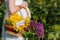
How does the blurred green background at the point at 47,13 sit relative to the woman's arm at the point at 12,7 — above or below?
below

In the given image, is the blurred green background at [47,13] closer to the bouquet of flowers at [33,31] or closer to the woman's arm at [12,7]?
the bouquet of flowers at [33,31]

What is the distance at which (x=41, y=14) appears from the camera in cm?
318

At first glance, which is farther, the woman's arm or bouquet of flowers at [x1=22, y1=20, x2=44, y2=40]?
bouquet of flowers at [x1=22, y1=20, x2=44, y2=40]

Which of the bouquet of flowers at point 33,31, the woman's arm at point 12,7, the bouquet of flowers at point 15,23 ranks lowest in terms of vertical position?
the bouquet of flowers at point 33,31

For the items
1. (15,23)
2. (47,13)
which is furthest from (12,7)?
(47,13)

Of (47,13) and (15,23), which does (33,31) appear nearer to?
(15,23)

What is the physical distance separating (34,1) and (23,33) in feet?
2.74

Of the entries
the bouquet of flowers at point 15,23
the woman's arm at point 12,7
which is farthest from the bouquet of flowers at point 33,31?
the woman's arm at point 12,7

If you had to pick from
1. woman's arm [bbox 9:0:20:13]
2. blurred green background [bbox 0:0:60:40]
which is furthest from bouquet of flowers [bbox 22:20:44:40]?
blurred green background [bbox 0:0:60:40]

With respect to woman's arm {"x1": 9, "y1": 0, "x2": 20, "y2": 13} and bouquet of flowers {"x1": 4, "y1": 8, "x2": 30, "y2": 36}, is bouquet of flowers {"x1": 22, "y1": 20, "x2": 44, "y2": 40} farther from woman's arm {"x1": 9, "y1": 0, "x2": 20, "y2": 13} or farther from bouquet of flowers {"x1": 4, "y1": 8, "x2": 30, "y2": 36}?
woman's arm {"x1": 9, "y1": 0, "x2": 20, "y2": 13}

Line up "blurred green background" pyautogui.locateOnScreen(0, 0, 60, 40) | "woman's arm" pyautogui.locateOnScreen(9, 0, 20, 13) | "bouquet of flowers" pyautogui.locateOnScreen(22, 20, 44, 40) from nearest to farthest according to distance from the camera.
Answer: "woman's arm" pyautogui.locateOnScreen(9, 0, 20, 13), "bouquet of flowers" pyautogui.locateOnScreen(22, 20, 44, 40), "blurred green background" pyautogui.locateOnScreen(0, 0, 60, 40)

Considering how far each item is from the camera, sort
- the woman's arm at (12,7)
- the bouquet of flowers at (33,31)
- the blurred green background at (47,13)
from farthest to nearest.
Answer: the blurred green background at (47,13)
the bouquet of flowers at (33,31)
the woman's arm at (12,7)

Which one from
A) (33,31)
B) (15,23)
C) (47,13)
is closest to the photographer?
(15,23)

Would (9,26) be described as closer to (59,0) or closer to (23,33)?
(23,33)
